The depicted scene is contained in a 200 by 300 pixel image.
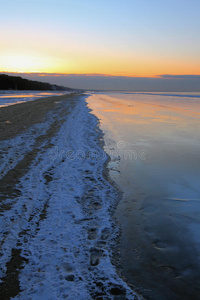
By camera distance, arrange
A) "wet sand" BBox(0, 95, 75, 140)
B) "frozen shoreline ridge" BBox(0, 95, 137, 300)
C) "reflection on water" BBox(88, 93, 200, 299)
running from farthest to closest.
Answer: "wet sand" BBox(0, 95, 75, 140)
"reflection on water" BBox(88, 93, 200, 299)
"frozen shoreline ridge" BBox(0, 95, 137, 300)

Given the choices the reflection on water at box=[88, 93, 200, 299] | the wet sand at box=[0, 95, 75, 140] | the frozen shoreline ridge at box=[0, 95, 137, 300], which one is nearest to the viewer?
the frozen shoreline ridge at box=[0, 95, 137, 300]

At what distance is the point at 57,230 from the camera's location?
3.57 meters

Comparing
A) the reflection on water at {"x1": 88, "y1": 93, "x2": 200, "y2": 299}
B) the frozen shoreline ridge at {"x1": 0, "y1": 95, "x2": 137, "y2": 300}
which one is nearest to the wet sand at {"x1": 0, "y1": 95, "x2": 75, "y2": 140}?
the frozen shoreline ridge at {"x1": 0, "y1": 95, "x2": 137, "y2": 300}

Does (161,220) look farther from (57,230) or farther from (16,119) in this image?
(16,119)

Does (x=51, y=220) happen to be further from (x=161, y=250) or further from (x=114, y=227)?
(x=161, y=250)

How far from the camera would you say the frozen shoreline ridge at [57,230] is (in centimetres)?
256

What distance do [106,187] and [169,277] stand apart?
281cm

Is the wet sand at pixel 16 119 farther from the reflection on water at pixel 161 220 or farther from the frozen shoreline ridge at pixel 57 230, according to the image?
the reflection on water at pixel 161 220

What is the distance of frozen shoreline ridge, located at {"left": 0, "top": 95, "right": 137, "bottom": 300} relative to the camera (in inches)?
101

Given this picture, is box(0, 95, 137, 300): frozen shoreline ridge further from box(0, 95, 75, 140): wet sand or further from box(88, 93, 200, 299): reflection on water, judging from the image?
box(0, 95, 75, 140): wet sand

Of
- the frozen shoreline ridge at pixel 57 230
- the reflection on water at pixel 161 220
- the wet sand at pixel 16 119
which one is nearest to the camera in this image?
the frozen shoreline ridge at pixel 57 230

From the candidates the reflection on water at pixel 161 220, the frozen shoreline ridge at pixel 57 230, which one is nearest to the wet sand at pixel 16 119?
the frozen shoreline ridge at pixel 57 230

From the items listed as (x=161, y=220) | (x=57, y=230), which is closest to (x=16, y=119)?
(x=57, y=230)

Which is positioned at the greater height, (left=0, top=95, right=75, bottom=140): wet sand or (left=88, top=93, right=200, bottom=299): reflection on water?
(left=0, top=95, right=75, bottom=140): wet sand
